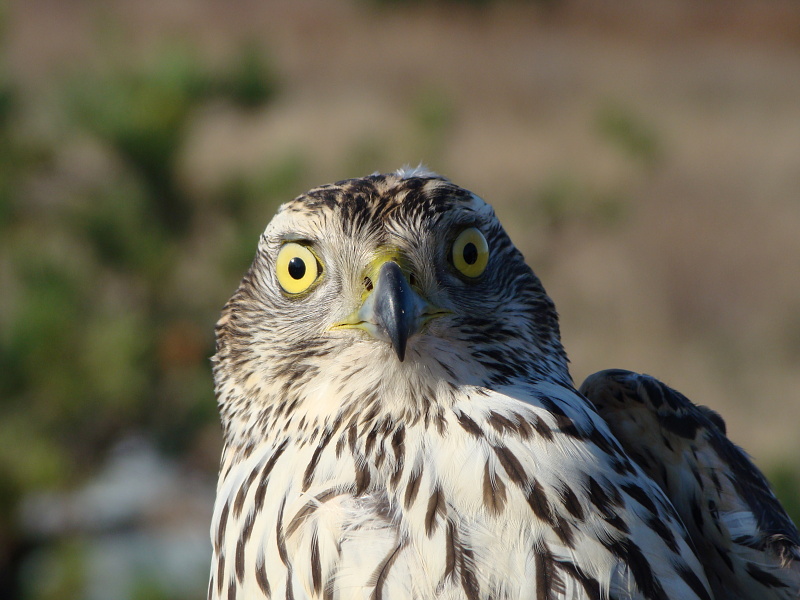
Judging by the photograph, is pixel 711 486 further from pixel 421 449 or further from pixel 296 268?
pixel 296 268

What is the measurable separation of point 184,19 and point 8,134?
16035 millimetres

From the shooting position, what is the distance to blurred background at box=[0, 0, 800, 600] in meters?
5.41

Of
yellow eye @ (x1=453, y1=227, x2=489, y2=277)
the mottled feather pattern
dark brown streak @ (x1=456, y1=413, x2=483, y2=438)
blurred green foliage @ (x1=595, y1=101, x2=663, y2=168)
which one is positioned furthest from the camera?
blurred green foliage @ (x1=595, y1=101, x2=663, y2=168)

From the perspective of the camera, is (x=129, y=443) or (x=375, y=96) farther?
(x=375, y=96)

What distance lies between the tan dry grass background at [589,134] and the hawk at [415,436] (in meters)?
3.47

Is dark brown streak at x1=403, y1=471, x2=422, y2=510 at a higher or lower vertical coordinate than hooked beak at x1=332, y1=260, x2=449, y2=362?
lower

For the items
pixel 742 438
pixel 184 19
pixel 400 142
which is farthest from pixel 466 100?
pixel 400 142

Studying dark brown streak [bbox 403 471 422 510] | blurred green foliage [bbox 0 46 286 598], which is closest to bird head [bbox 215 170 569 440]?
dark brown streak [bbox 403 471 422 510]

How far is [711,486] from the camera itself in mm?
2541

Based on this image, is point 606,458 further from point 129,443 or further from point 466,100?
point 466,100

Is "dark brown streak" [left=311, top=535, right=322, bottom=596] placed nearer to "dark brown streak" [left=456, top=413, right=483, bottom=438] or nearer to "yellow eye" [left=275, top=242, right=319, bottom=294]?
"dark brown streak" [left=456, top=413, right=483, bottom=438]

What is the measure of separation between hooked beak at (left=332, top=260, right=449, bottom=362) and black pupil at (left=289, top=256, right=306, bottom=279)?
0.23 metres

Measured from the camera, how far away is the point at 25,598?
5.39m

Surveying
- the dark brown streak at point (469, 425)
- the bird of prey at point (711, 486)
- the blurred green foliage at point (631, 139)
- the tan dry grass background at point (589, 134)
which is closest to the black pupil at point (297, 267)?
the dark brown streak at point (469, 425)
